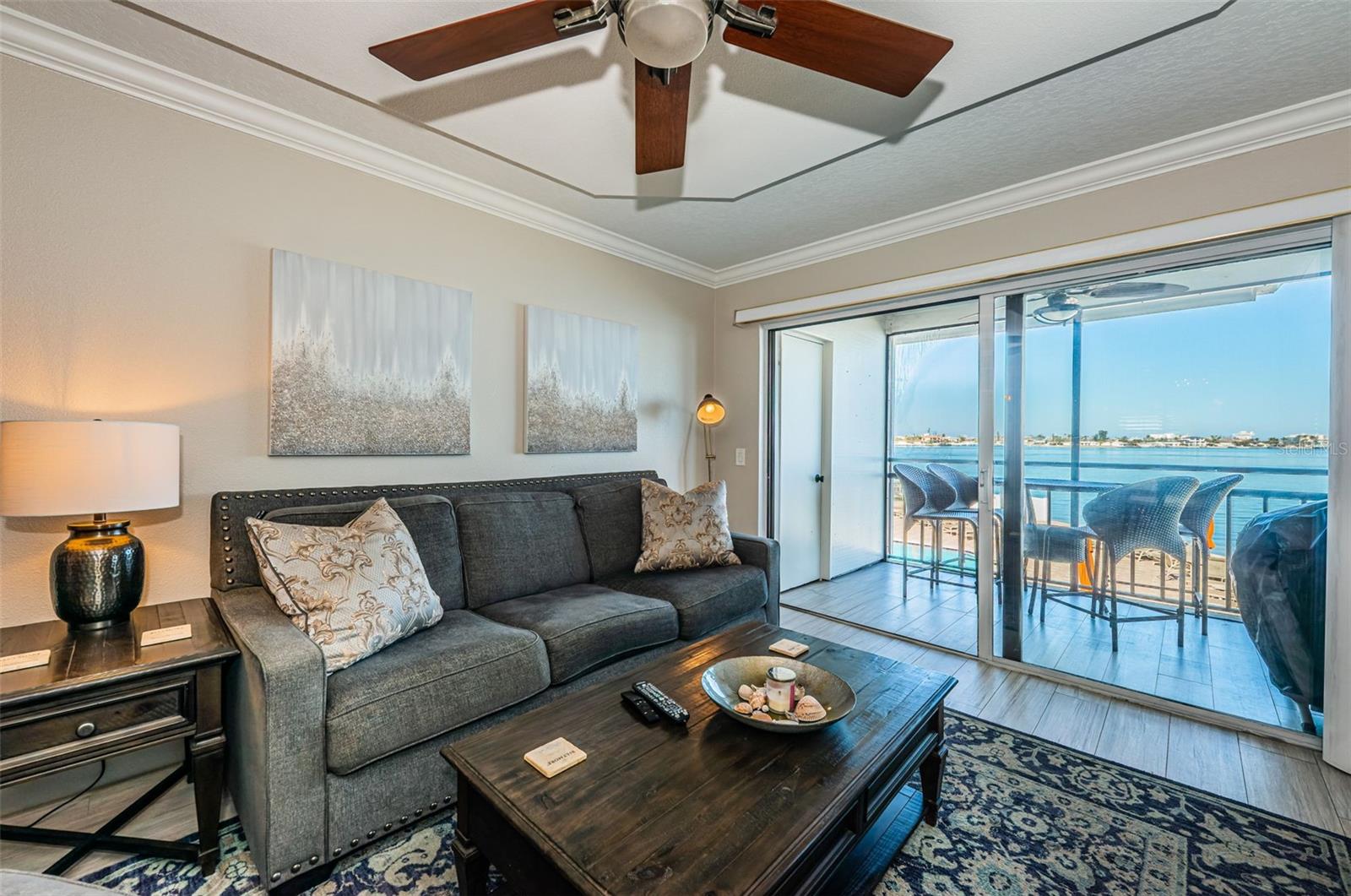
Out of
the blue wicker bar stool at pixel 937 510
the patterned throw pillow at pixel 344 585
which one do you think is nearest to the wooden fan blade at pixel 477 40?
the patterned throw pillow at pixel 344 585

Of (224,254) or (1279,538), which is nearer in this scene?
(224,254)

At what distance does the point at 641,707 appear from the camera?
143 centimetres

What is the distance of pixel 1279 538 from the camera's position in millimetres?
2236

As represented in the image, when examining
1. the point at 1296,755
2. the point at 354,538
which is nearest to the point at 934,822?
the point at 1296,755

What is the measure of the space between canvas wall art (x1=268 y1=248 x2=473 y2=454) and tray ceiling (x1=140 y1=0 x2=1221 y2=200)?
0.73 m

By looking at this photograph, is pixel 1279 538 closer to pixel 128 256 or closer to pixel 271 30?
pixel 271 30

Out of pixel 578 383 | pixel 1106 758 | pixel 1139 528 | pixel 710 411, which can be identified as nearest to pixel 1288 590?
pixel 1139 528

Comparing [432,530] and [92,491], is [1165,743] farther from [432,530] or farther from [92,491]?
[92,491]

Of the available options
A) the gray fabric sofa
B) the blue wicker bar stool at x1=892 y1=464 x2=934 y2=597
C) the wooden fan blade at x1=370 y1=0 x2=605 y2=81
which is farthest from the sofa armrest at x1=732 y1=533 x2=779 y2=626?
the wooden fan blade at x1=370 y1=0 x2=605 y2=81

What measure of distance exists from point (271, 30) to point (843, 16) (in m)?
1.75

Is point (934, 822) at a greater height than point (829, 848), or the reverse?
point (829, 848)

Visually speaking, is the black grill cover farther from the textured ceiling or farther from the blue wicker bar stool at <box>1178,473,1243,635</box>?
the textured ceiling

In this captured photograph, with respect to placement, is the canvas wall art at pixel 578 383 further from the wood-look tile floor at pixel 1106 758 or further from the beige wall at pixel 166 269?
the wood-look tile floor at pixel 1106 758

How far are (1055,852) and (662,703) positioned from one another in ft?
4.18
